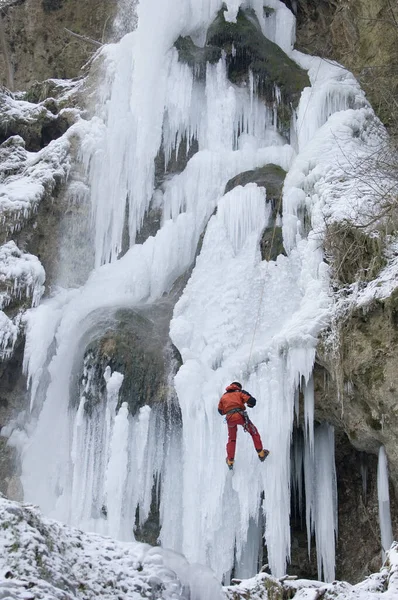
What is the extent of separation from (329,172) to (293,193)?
552 millimetres

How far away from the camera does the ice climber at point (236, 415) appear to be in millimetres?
7562

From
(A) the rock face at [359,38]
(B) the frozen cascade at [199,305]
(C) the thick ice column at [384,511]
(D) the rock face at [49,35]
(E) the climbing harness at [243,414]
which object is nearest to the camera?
(C) the thick ice column at [384,511]

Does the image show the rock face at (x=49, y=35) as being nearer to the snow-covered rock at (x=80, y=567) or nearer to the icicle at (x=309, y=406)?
the icicle at (x=309, y=406)

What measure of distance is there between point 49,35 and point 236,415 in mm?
12094

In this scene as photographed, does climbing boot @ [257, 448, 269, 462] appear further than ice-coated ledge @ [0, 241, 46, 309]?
No

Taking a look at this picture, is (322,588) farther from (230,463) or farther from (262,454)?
(230,463)

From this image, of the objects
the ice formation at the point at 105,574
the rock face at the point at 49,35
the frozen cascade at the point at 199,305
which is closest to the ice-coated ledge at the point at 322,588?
the ice formation at the point at 105,574

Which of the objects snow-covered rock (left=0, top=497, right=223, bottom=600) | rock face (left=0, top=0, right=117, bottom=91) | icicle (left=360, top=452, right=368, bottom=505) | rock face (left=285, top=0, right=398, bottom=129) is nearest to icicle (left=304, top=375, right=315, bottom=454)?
icicle (left=360, top=452, right=368, bottom=505)

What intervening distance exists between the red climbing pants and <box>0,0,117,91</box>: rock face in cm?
1091

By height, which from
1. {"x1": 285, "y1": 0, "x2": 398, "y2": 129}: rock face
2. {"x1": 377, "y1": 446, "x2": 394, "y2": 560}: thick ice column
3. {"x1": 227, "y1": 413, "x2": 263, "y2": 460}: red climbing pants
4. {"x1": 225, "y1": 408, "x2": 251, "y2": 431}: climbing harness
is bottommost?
{"x1": 377, "y1": 446, "x2": 394, "y2": 560}: thick ice column

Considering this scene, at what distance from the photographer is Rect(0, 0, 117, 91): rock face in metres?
16.1

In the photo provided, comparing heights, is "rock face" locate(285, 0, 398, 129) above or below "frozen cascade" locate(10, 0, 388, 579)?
above

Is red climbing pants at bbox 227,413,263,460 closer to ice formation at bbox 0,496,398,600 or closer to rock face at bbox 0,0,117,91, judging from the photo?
ice formation at bbox 0,496,398,600

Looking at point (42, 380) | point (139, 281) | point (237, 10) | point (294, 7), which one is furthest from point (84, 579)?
point (294, 7)
